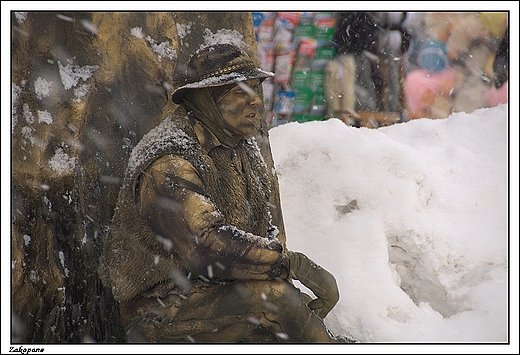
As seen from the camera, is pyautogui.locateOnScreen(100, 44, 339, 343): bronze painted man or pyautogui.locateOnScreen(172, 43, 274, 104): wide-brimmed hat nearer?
pyautogui.locateOnScreen(100, 44, 339, 343): bronze painted man

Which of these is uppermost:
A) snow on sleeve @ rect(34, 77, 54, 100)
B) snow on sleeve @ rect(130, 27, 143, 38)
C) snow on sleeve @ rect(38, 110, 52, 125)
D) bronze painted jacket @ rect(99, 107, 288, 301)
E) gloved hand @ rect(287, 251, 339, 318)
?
snow on sleeve @ rect(130, 27, 143, 38)

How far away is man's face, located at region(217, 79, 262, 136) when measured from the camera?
2.67m

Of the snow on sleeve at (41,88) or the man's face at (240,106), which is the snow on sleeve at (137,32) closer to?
the snow on sleeve at (41,88)

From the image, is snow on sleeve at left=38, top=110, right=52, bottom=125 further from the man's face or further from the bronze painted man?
the man's face

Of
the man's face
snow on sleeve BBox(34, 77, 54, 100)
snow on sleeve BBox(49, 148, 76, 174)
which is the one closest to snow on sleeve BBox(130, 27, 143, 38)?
snow on sleeve BBox(34, 77, 54, 100)

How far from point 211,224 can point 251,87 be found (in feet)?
2.23

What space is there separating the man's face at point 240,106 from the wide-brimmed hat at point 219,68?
58 millimetres

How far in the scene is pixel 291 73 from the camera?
5.61 metres

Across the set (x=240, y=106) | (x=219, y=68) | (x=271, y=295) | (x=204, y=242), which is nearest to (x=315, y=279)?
(x=271, y=295)

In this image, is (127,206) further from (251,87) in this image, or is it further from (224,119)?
(251,87)

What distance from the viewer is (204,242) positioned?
245 centimetres

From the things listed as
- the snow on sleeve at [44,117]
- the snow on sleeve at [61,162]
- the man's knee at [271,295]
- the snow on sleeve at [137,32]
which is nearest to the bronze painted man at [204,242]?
the man's knee at [271,295]

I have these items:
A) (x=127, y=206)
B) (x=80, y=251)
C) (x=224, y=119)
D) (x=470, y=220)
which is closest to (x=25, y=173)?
(x=80, y=251)

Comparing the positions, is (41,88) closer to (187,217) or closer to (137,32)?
(137,32)
